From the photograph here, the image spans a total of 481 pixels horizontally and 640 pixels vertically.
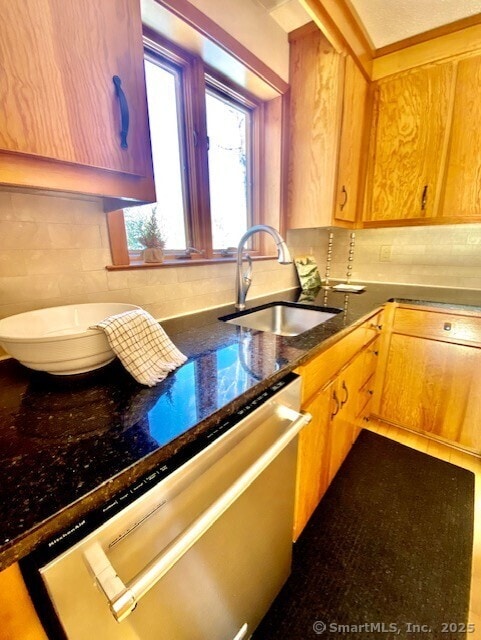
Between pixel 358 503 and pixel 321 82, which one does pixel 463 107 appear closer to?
pixel 321 82

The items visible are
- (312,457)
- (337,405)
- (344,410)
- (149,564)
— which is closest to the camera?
(149,564)

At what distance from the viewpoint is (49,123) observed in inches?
20.2

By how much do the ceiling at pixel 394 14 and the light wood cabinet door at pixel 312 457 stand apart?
1.76 metres

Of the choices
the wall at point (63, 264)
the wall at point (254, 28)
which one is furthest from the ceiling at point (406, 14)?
the wall at point (63, 264)

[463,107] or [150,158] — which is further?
[463,107]

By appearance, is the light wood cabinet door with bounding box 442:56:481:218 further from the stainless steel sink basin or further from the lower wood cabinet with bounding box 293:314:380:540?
the stainless steel sink basin

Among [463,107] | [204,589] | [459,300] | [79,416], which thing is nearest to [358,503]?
[204,589]

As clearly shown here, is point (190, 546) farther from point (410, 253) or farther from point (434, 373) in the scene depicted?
point (410, 253)

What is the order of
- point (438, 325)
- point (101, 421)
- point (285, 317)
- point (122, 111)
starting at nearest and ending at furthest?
point (101, 421) → point (122, 111) → point (438, 325) → point (285, 317)

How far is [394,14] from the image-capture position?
4.25ft

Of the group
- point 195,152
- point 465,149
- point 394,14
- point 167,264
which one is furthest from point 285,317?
point 394,14

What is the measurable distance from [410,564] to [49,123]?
1.71 meters

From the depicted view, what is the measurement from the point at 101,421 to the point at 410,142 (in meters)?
2.07

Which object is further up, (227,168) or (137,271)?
(227,168)
